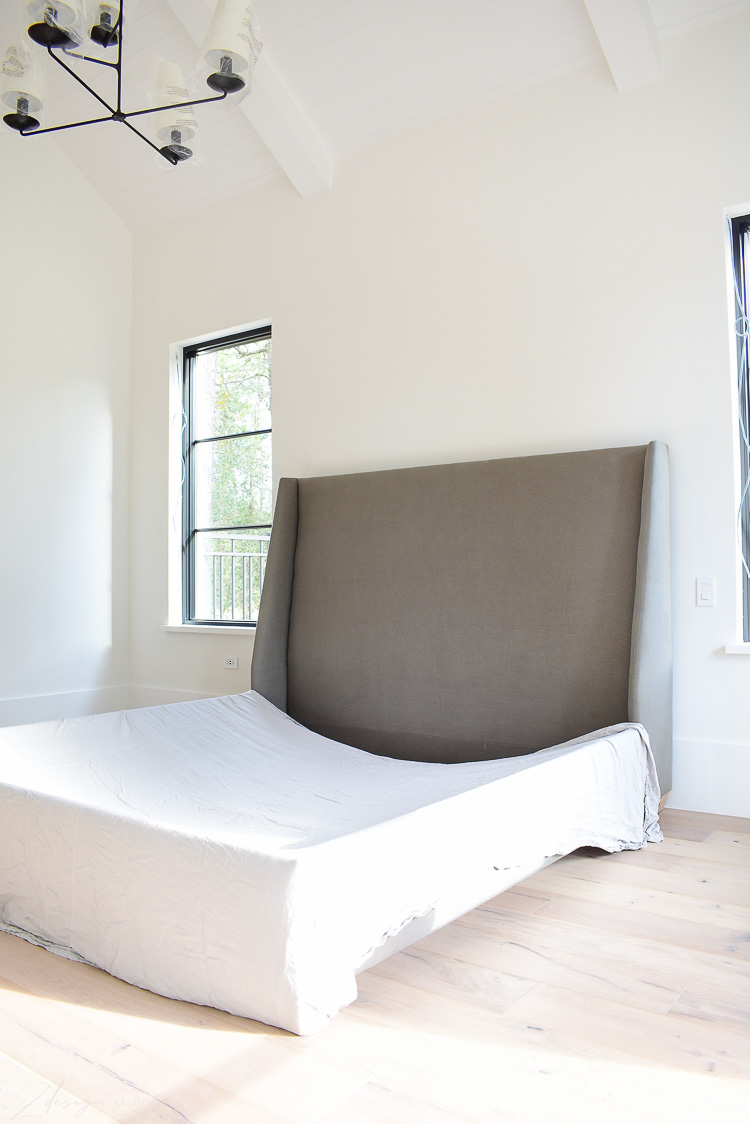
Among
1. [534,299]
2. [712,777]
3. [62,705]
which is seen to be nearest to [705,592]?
[712,777]

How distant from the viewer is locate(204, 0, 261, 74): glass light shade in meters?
2.24

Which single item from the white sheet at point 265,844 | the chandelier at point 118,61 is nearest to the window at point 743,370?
the white sheet at point 265,844

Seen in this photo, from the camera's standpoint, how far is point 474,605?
10.7ft

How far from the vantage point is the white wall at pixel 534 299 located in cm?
301

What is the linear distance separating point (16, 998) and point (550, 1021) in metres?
1.08

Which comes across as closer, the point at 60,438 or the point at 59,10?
the point at 59,10

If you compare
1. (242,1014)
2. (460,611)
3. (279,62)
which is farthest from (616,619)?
(279,62)

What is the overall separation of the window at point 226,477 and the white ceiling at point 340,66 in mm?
890

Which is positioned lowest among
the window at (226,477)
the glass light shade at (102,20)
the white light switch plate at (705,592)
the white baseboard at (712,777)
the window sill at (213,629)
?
the white baseboard at (712,777)

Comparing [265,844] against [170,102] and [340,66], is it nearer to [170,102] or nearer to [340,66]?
[170,102]

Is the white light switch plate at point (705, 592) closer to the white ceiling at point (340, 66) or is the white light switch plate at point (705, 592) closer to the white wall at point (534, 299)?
the white wall at point (534, 299)

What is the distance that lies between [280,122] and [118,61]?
158 centimetres

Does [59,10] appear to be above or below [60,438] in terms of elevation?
above

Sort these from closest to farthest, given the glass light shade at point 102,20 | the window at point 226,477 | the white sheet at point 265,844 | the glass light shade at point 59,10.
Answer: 1. the white sheet at point 265,844
2. the glass light shade at point 59,10
3. the glass light shade at point 102,20
4. the window at point 226,477
